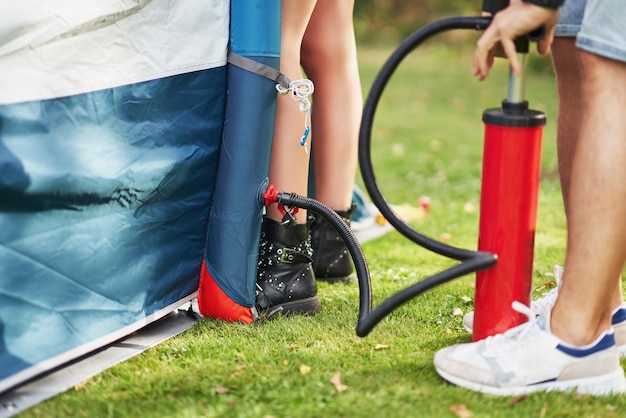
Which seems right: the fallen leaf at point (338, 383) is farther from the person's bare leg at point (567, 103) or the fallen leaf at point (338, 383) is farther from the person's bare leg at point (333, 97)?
the person's bare leg at point (333, 97)

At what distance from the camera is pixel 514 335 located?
1.58m

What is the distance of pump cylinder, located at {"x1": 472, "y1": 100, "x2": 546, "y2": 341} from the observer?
154cm

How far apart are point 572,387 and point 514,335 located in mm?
140

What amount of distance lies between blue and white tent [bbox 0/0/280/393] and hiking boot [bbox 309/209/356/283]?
43 cm

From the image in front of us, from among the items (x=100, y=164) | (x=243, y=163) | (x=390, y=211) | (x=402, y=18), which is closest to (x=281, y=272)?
(x=243, y=163)

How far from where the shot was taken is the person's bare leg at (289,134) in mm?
1925

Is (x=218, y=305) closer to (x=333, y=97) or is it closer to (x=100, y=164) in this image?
(x=100, y=164)

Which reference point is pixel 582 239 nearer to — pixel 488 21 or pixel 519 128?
pixel 519 128

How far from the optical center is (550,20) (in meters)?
1.49

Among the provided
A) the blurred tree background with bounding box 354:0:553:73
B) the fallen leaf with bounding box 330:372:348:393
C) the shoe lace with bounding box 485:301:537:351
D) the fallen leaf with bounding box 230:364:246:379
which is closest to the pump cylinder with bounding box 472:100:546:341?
the shoe lace with bounding box 485:301:537:351

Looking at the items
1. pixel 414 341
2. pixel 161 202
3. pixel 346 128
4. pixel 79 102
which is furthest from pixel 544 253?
pixel 79 102

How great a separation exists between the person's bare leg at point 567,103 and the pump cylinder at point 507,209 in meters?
0.23

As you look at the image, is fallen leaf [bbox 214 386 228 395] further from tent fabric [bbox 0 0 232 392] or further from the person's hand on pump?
the person's hand on pump

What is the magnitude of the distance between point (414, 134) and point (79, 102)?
3775 mm
